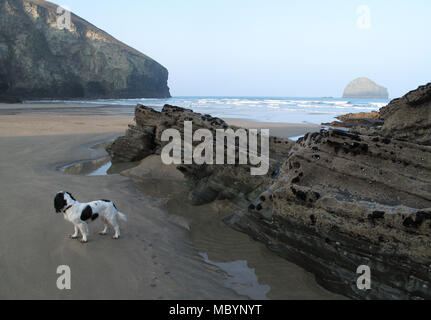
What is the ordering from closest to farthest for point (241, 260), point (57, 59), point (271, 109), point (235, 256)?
point (241, 260) < point (235, 256) < point (271, 109) < point (57, 59)

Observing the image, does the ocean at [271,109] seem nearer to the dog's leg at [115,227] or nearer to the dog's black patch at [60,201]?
the dog's leg at [115,227]

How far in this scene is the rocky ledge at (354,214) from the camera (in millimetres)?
3266

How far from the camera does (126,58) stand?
302ft

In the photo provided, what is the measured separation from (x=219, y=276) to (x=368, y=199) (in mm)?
2260

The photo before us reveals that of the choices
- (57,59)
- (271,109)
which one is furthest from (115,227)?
(57,59)

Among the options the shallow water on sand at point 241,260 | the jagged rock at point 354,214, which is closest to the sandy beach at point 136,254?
the shallow water on sand at point 241,260

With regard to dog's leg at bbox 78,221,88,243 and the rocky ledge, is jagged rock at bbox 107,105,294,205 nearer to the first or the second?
the rocky ledge

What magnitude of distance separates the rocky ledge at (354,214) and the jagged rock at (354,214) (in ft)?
0.03

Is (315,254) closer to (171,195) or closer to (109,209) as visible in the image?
(109,209)

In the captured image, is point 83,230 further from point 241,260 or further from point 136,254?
point 241,260

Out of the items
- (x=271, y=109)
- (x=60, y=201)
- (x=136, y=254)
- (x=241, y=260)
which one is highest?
(x=271, y=109)

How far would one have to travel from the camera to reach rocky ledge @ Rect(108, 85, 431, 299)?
129 inches

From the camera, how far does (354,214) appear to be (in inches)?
143
